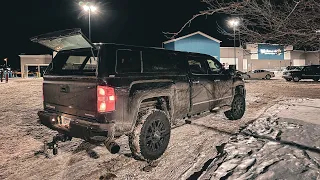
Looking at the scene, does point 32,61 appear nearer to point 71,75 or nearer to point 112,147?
point 71,75

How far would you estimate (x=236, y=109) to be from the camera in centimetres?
736

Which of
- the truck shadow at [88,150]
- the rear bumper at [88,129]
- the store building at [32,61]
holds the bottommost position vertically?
the truck shadow at [88,150]

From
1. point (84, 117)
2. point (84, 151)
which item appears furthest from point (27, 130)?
point (84, 117)

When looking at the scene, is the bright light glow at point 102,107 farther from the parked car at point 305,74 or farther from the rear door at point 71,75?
the parked car at point 305,74

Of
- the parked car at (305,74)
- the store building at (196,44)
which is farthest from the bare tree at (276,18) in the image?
the store building at (196,44)

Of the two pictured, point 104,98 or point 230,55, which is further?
point 230,55

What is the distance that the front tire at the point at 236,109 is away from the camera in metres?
7.24

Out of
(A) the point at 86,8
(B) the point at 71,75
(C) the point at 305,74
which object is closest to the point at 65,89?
(B) the point at 71,75

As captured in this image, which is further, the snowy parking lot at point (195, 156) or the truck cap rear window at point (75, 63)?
the truck cap rear window at point (75, 63)

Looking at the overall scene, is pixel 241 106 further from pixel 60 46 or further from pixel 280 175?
pixel 60 46

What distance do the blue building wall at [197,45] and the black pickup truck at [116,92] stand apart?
32999 millimetres

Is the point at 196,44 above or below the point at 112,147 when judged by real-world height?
above

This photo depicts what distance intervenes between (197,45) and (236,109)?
3349 centimetres

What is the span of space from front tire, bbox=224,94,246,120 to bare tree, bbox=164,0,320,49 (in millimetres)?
2634
